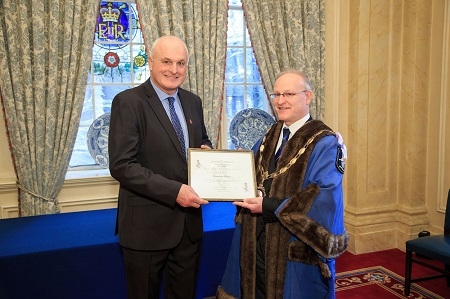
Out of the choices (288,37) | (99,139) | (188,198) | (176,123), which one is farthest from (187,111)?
(288,37)

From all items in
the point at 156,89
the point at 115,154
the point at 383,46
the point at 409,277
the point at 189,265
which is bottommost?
the point at 409,277

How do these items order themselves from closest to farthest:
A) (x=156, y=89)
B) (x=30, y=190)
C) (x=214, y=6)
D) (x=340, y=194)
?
(x=340, y=194) < (x=156, y=89) < (x=30, y=190) < (x=214, y=6)

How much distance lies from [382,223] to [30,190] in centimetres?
353

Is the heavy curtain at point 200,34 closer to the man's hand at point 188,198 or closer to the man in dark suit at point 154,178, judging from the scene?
the man in dark suit at point 154,178

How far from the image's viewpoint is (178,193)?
2074 mm

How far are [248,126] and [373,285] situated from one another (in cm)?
203

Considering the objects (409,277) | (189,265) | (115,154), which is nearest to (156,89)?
(115,154)

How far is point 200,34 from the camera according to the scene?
13.7ft

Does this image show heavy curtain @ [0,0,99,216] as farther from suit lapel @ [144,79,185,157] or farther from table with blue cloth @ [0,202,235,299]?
suit lapel @ [144,79,185,157]

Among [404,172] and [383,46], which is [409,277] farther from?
[383,46]

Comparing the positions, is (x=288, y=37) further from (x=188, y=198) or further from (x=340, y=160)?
(x=188, y=198)

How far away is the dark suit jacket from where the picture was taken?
2076 mm

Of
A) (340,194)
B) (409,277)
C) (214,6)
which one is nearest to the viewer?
(340,194)

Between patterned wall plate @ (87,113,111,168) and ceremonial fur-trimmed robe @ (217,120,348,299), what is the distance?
2.49 meters
